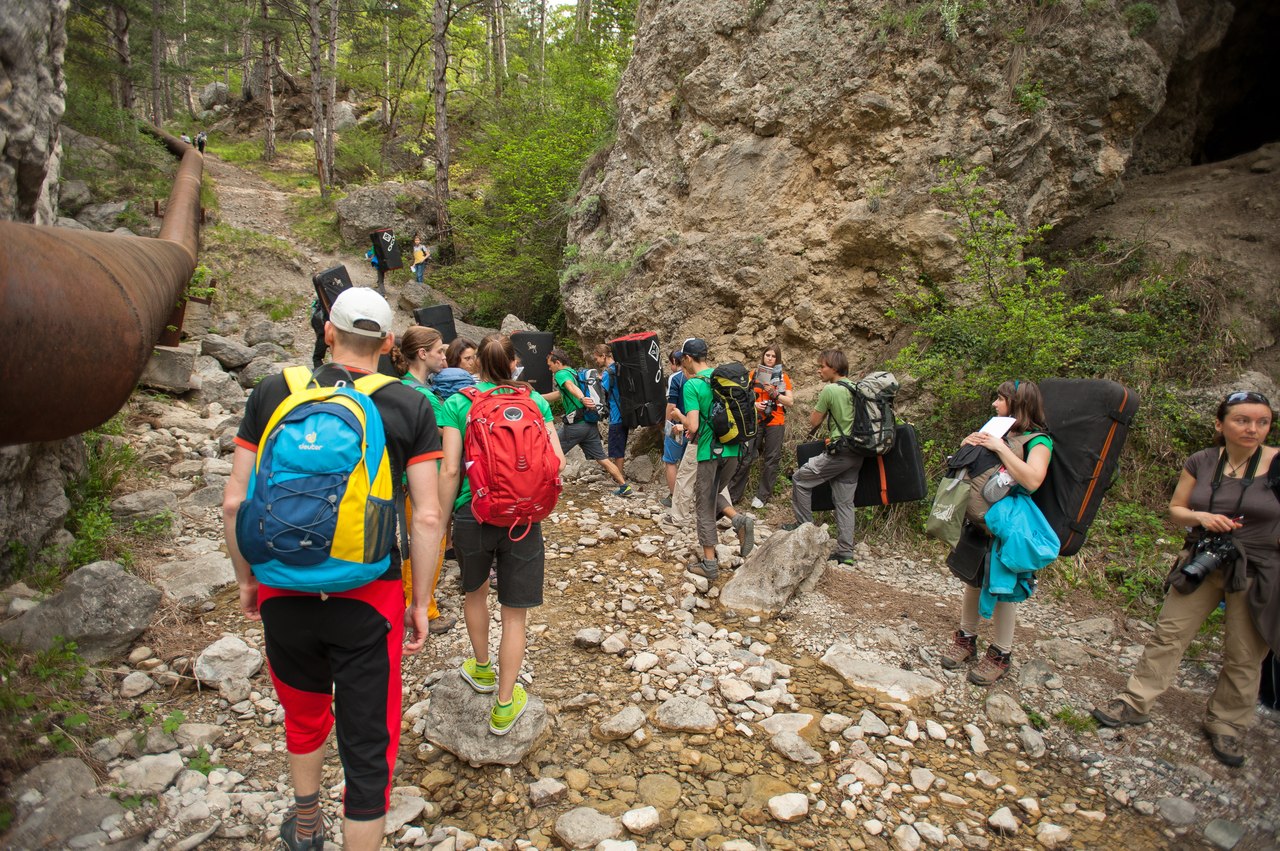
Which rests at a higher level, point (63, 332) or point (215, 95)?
point (215, 95)

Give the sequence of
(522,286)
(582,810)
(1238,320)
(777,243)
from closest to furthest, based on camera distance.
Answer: (582,810) < (1238,320) < (777,243) < (522,286)

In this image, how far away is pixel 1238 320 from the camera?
7.25m

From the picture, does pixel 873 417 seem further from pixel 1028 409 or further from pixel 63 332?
pixel 63 332

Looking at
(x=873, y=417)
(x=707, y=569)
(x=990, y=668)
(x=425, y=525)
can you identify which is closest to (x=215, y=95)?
(x=707, y=569)

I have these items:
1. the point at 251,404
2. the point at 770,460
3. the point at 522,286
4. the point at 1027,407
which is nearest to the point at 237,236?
the point at 522,286

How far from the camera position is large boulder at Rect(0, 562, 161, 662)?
355 cm

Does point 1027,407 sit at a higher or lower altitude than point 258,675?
higher

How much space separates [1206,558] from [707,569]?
10.8ft

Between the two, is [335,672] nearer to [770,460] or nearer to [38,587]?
[38,587]

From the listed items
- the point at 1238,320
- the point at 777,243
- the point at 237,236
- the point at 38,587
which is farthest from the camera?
the point at 237,236

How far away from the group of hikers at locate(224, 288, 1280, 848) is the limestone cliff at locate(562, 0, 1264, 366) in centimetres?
337

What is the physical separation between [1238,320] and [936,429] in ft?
11.8

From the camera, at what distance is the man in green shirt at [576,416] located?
7352 millimetres

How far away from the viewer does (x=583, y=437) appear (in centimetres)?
766
